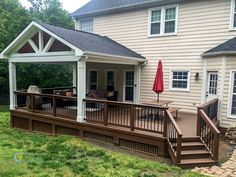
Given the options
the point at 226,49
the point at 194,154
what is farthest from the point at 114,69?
the point at 194,154

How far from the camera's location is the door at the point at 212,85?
884 cm

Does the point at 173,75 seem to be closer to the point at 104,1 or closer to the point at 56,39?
the point at 56,39

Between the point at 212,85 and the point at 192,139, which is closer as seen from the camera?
the point at 192,139

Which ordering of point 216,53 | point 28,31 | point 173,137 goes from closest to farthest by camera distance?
point 173,137 → point 216,53 → point 28,31

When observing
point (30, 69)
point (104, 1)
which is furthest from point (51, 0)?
point (104, 1)

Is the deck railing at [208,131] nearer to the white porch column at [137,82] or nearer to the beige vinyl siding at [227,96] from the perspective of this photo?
the beige vinyl siding at [227,96]

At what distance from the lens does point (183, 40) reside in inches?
400

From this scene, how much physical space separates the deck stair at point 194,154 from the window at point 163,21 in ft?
19.6

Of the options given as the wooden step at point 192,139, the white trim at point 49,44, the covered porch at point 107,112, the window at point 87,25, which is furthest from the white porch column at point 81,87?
the window at point 87,25

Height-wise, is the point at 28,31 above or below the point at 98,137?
above

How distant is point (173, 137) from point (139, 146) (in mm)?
1168

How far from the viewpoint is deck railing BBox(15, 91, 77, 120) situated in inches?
344

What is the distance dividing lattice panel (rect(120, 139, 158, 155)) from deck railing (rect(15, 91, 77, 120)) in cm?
242

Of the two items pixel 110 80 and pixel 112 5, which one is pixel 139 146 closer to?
pixel 110 80
